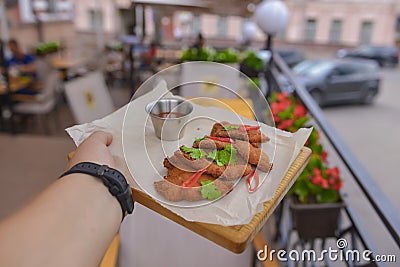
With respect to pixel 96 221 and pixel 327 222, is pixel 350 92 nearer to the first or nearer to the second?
pixel 327 222

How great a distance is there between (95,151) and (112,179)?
9 centimetres

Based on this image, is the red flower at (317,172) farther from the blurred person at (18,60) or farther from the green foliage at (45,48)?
the green foliage at (45,48)

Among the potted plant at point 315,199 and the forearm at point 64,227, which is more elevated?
the forearm at point 64,227

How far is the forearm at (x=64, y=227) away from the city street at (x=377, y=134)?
14.7 feet

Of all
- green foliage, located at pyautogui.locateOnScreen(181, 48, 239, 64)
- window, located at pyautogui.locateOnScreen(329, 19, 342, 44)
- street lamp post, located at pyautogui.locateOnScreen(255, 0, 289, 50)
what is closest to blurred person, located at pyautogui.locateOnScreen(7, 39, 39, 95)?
green foliage, located at pyautogui.locateOnScreen(181, 48, 239, 64)

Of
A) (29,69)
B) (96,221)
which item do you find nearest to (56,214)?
(96,221)

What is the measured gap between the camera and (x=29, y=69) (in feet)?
16.2

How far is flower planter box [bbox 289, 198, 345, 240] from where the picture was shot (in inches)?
54.7

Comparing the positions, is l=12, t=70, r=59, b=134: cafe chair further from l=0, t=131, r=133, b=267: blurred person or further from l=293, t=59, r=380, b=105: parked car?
l=293, t=59, r=380, b=105: parked car

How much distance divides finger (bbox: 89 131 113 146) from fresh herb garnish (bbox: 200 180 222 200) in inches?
8.6

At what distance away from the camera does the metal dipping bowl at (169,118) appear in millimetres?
679

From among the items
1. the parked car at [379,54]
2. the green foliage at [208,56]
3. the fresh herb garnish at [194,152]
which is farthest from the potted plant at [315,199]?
the parked car at [379,54]

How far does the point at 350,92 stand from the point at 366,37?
30.2 feet

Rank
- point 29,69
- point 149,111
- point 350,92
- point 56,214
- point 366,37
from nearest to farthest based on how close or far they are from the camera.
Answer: point 56,214
point 149,111
point 29,69
point 350,92
point 366,37
